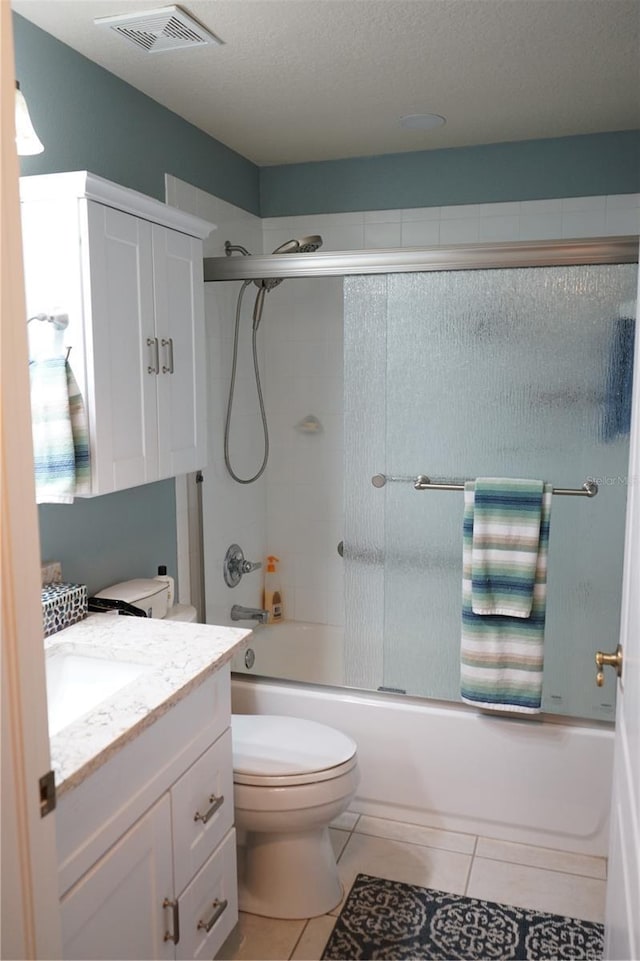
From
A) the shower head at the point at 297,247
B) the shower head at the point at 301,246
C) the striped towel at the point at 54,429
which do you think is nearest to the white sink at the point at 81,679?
the striped towel at the point at 54,429

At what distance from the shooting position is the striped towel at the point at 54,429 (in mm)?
1865

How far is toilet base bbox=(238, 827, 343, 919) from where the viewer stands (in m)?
2.14

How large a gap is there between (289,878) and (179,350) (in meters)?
1.53

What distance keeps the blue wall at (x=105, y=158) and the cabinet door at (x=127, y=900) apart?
2.88ft

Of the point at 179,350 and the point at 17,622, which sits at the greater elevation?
the point at 179,350

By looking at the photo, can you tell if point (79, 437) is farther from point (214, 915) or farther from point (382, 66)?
point (382, 66)

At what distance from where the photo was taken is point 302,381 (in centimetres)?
343

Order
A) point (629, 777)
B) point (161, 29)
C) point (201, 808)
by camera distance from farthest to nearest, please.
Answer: point (161, 29) → point (201, 808) → point (629, 777)

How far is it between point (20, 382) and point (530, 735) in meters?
2.06

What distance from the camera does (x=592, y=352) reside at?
7.80ft

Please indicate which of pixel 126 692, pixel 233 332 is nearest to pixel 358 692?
pixel 126 692

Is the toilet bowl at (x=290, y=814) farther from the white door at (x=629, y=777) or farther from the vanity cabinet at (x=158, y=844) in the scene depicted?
the white door at (x=629, y=777)

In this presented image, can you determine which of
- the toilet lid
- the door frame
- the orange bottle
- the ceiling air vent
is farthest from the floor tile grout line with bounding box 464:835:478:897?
the ceiling air vent

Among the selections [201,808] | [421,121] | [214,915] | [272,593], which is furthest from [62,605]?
[421,121]
